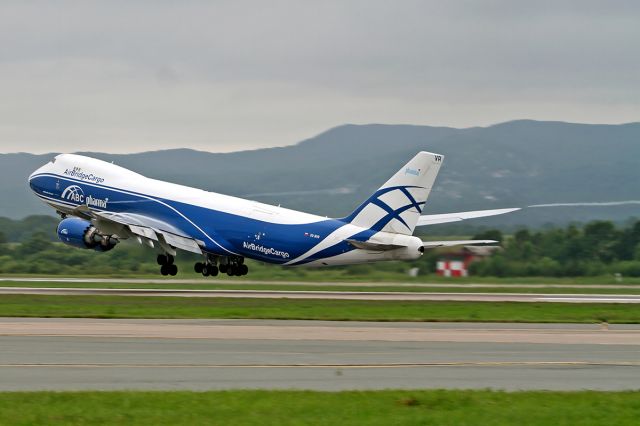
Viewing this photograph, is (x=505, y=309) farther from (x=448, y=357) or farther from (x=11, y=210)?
(x=11, y=210)

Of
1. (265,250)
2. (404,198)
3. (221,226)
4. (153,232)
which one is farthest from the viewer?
(153,232)

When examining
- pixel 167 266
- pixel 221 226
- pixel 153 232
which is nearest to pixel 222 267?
pixel 167 266

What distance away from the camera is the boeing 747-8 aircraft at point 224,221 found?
5669cm

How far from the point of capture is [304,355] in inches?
1121

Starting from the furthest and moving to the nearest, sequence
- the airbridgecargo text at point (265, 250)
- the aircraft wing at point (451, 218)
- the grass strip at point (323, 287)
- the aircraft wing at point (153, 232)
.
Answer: the aircraft wing at point (153, 232)
the grass strip at point (323, 287)
the airbridgecargo text at point (265, 250)
the aircraft wing at point (451, 218)

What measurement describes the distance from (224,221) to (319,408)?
1678 inches

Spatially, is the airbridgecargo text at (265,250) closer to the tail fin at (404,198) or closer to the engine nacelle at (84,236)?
the tail fin at (404,198)

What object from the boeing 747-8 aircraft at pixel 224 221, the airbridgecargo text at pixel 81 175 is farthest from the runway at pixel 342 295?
the airbridgecargo text at pixel 81 175

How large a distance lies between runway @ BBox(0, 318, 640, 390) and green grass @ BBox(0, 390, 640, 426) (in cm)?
163

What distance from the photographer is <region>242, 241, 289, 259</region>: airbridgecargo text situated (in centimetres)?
6044

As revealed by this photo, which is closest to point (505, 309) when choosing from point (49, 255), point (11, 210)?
point (49, 255)

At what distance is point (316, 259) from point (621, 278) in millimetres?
26124

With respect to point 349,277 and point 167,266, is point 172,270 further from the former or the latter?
point 349,277

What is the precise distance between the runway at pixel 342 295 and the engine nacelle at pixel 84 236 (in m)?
4.50
